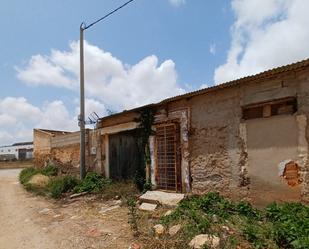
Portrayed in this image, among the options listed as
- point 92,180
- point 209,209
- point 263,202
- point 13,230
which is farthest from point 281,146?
point 92,180

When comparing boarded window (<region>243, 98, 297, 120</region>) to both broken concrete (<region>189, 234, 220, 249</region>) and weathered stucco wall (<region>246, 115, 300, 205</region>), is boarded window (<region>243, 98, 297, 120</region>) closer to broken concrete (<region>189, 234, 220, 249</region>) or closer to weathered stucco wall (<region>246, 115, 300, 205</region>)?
weathered stucco wall (<region>246, 115, 300, 205</region>)

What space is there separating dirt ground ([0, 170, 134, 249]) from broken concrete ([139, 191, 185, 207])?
2.44 ft

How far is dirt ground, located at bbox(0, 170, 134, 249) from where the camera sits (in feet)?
21.1

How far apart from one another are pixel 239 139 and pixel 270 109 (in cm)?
104

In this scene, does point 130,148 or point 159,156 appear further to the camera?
point 130,148

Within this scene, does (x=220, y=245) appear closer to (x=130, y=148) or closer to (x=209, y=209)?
(x=209, y=209)

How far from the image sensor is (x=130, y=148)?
12742 mm

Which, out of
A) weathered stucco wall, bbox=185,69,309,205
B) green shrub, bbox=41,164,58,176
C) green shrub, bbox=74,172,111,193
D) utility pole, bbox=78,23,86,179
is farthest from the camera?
green shrub, bbox=41,164,58,176

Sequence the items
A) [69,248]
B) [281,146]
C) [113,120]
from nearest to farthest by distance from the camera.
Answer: [69,248], [281,146], [113,120]

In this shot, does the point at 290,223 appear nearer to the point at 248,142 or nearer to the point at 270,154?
the point at 270,154

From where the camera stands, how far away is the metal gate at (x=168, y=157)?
9.64 meters

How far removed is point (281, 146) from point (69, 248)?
4772mm

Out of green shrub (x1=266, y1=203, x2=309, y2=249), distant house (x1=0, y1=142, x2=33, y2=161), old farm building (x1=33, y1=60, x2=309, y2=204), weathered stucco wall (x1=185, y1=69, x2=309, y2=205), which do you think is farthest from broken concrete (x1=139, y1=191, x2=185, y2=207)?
distant house (x1=0, y1=142, x2=33, y2=161)

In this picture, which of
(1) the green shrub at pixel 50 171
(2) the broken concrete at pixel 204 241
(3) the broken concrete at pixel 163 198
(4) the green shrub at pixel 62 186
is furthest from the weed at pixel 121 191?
(1) the green shrub at pixel 50 171
